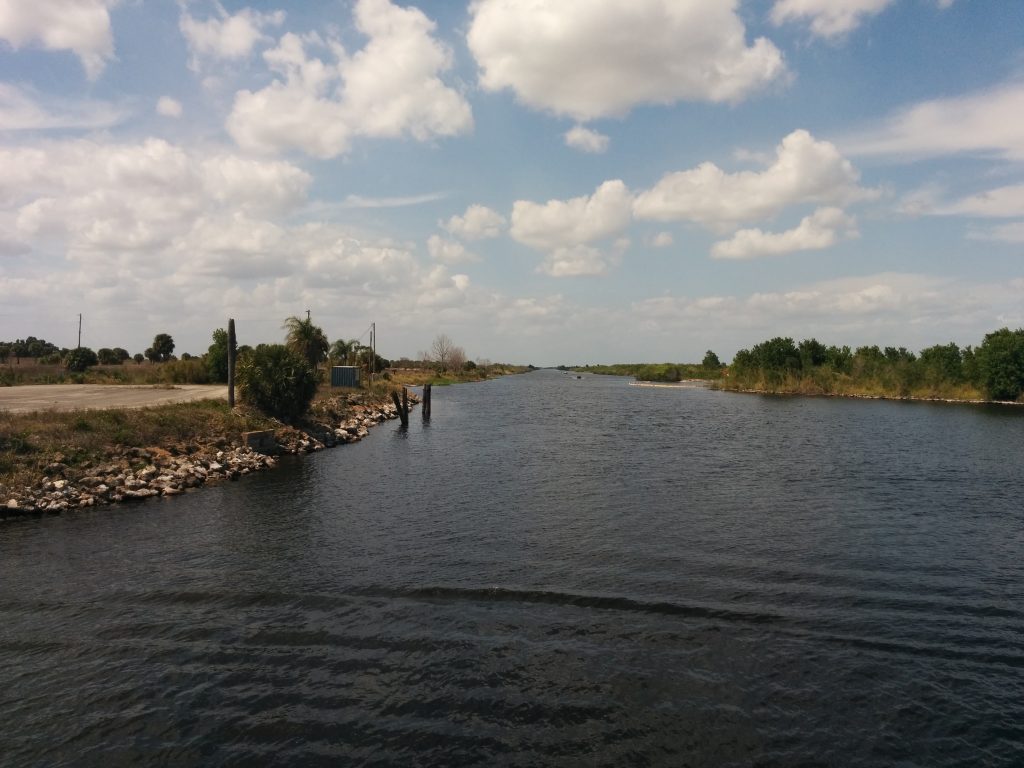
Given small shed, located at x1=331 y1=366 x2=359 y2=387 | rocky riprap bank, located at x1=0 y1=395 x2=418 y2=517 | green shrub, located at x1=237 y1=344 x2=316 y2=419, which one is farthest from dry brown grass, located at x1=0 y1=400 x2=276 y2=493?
small shed, located at x1=331 y1=366 x2=359 y2=387

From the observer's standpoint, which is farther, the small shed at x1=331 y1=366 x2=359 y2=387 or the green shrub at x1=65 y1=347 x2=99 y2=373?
the green shrub at x1=65 y1=347 x2=99 y2=373

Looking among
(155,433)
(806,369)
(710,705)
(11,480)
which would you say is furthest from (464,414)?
(806,369)

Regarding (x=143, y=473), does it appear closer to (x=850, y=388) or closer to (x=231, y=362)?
(x=231, y=362)

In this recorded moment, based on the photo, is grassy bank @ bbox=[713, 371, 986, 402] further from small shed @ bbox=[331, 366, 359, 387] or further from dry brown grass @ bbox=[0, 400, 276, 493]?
dry brown grass @ bbox=[0, 400, 276, 493]

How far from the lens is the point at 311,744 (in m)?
8.52

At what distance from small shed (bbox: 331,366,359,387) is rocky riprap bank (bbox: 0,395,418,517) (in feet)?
91.9

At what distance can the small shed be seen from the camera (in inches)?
2499

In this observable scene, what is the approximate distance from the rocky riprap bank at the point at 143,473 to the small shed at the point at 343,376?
91.9 feet

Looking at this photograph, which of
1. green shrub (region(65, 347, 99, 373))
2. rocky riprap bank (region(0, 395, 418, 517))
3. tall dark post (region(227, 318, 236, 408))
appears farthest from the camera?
green shrub (region(65, 347, 99, 373))

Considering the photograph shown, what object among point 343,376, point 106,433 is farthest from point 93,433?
point 343,376

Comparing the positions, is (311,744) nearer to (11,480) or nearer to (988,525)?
(11,480)

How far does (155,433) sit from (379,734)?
939 inches

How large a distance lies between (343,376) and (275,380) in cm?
2744

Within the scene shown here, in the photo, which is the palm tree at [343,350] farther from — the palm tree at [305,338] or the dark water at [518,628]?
the dark water at [518,628]
